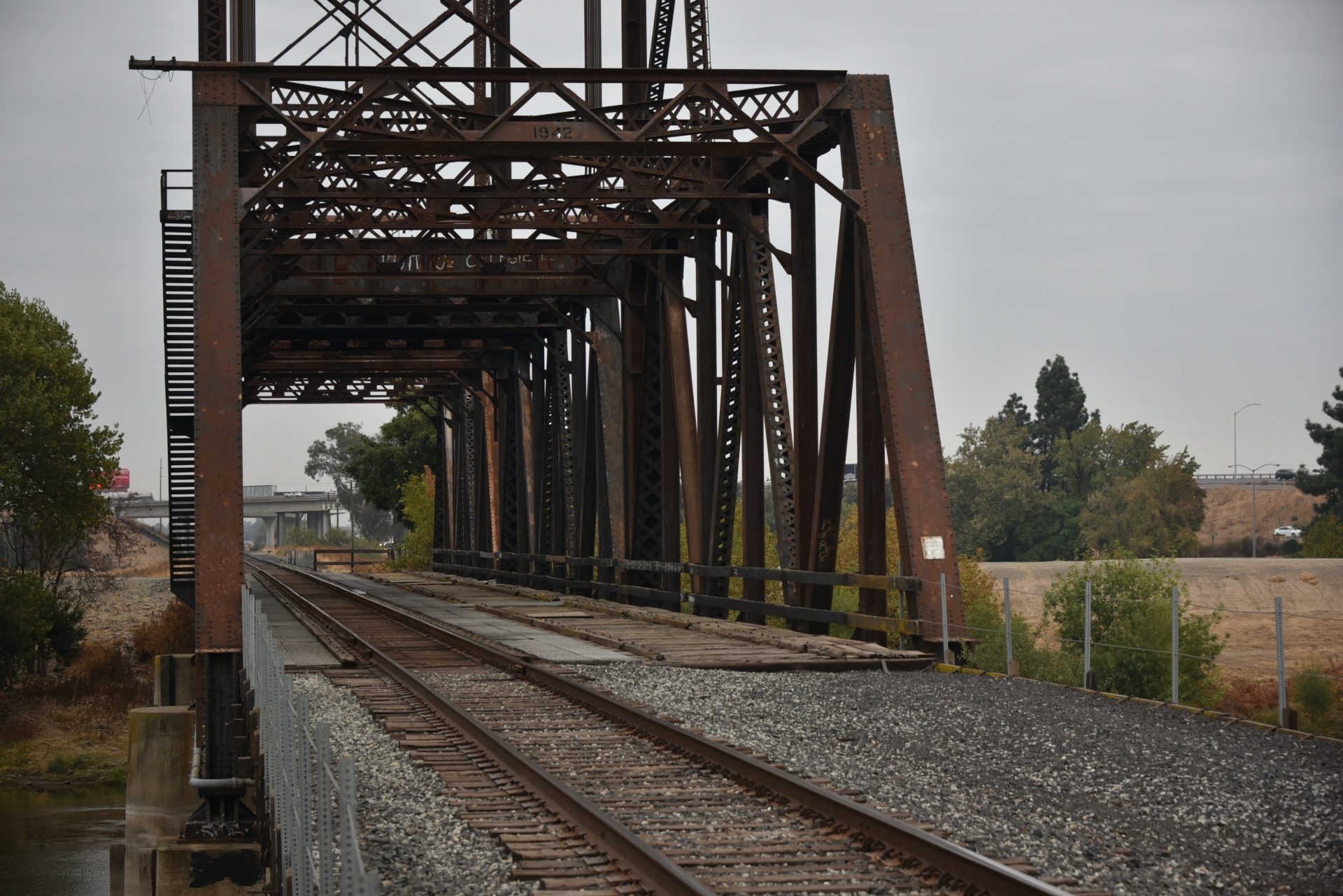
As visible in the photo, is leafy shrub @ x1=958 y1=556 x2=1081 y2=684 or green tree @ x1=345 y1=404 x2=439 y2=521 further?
green tree @ x1=345 y1=404 x2=439 y2=521

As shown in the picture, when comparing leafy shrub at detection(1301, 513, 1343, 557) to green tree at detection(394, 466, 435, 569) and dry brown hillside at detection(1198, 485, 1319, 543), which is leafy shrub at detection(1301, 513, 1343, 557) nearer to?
dry brown hillside at detection(1198, 485, 1319, 543)

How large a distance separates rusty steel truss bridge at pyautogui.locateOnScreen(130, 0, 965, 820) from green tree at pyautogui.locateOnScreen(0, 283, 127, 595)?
15.6 metres

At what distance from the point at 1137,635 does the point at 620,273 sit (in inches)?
491

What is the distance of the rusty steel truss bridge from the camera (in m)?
15.1

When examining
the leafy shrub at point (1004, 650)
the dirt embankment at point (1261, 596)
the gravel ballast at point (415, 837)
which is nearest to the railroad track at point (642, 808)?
the gravel ballast at point (415, 837)

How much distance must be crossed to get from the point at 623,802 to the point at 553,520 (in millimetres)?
25177

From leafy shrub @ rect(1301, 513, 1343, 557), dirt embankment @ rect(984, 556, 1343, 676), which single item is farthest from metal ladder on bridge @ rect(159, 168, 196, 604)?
leafy shrub @ rect(1301, 513, 1343, 557)

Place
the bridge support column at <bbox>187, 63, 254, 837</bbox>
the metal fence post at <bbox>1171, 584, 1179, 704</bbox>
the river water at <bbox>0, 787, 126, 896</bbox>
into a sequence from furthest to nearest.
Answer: the river water at <bbox>0, 787, 126, 896</bbox>
the bridge support column at <bbox>187, 63, 254, 837</bbox>
the metal fence post at <bbox>1171, 584, 1179, 704</bbox>

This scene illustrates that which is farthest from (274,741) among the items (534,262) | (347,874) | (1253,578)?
(1253,578)

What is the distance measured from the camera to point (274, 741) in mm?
7992

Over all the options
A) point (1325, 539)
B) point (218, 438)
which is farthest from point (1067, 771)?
point (1325, 539)

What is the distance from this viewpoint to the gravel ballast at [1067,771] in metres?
6.41

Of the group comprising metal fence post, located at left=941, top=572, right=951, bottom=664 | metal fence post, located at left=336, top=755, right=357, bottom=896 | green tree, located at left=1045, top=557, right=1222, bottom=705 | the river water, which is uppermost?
metal fence post, located at left=336, top=755, right=357, bottom=896

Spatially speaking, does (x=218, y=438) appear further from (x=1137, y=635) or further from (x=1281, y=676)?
(x=1137, y=635)
